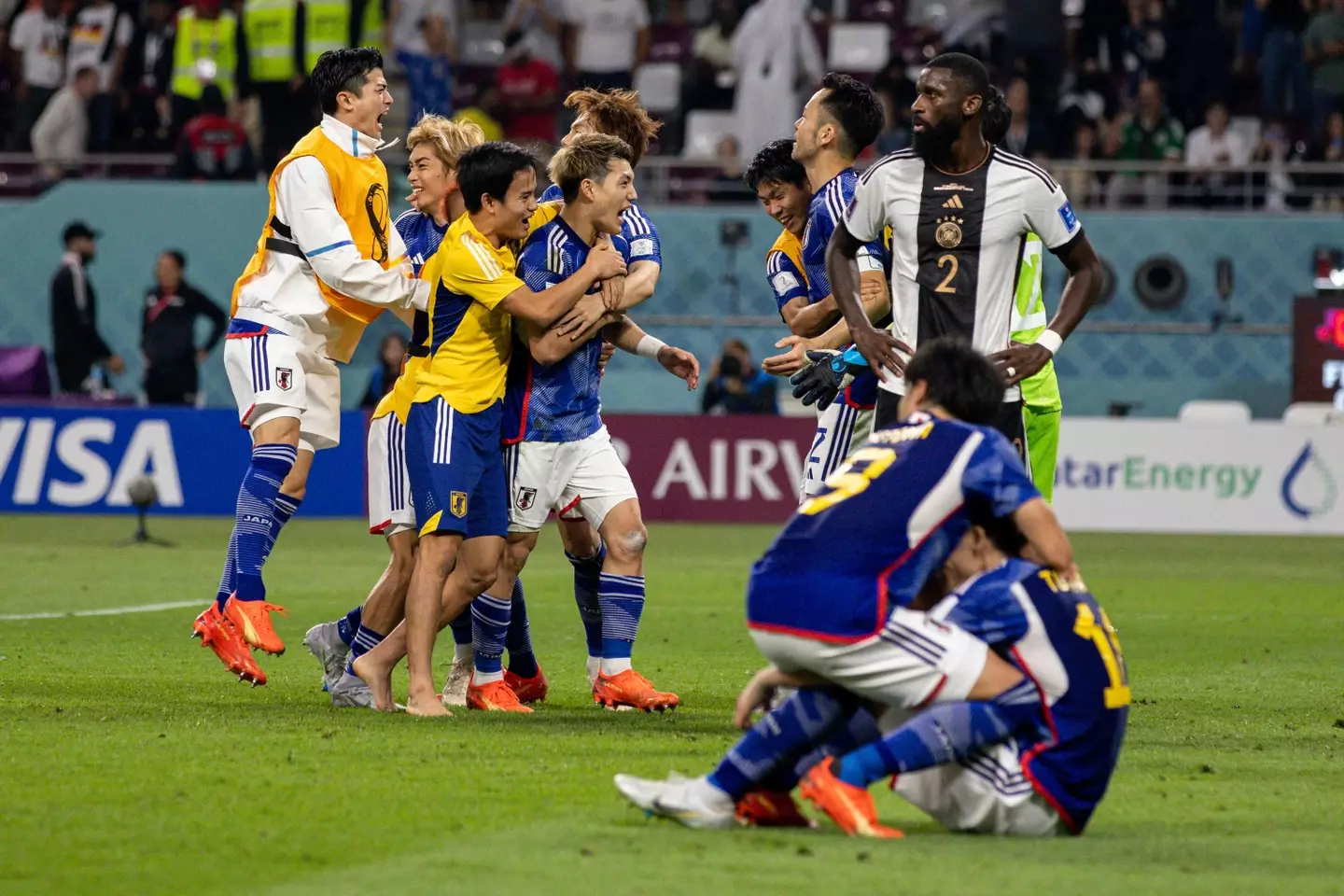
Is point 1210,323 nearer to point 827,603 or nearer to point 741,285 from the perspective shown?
point 741,285

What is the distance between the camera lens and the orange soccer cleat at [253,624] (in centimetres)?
740

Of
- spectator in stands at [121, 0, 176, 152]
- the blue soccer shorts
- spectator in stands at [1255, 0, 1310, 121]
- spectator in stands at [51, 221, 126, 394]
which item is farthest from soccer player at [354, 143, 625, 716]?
spectator in stands at [1255, 0, 1310, 121]

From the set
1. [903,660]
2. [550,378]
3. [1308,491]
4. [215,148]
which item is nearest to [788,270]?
[550,378]

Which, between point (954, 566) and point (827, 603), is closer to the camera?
point (827, 603)

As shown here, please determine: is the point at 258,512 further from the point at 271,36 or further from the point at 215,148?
the point at 215,148

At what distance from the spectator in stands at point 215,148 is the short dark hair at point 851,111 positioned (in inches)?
583

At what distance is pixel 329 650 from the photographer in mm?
7629

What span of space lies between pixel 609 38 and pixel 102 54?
5.75 metres

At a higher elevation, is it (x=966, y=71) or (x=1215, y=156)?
(x=966, y=71)

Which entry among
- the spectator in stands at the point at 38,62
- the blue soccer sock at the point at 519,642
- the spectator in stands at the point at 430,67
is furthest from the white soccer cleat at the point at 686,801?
the spectator in stands at the point at 38,62

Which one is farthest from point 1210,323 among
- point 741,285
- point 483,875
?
point 483,875

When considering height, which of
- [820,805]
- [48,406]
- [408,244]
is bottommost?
[48,406]

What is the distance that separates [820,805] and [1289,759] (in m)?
2.20

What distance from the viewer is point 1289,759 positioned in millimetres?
6207
